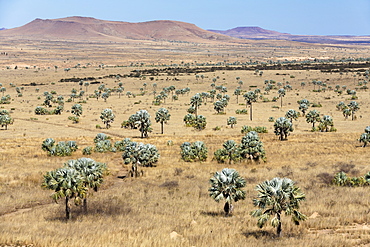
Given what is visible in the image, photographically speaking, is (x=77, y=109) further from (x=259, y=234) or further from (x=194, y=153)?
(x=259, y=234)

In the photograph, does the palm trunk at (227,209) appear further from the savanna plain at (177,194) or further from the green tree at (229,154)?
the green tree at (229,154)

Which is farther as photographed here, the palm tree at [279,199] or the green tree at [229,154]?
the green tree at [229,154]

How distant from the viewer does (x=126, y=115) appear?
390 ft

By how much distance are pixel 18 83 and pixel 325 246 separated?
650ft

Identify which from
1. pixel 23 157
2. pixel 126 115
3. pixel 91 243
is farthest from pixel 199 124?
pixel 91 243

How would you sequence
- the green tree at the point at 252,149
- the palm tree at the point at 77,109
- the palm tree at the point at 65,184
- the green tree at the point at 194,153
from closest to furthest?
the palm tree at the point at 65,184
the green tree at the point at 252,149
the green tree at the point at 194,153
the palm tree at the point at 77,109

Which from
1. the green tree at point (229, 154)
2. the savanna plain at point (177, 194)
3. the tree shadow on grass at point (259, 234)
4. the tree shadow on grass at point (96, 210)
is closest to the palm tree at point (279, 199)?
the savanna plain at point (177, 194)

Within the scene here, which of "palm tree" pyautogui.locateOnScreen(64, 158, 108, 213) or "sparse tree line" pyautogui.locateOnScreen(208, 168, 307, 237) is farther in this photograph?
"palm tree" pyautogui.locateOnScreen(64, 158, 108, 213)

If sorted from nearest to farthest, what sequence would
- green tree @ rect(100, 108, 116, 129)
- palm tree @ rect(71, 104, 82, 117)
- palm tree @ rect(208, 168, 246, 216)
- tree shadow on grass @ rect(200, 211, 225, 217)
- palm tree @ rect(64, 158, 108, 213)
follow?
palm tree @ rect(208, 168, 246, 216) → tree shadow on grass @ rect(200, 211, 225, 217) → palm tree @ rect(64, 158, 108, 213) → green tree @ rect(100, 108, 116, 129) → palm tree @ rect(71, 104, 82, 117)

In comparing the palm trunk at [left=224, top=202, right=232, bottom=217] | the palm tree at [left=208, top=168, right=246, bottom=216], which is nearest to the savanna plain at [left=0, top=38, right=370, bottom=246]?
the palm trunk at [left=224, top=202, right=232, bottom=217]

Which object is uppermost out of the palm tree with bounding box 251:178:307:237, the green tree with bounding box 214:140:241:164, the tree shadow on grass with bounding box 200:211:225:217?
the palm tree with bounding box 251:178:307:237

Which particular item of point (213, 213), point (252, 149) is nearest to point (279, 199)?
point (213, 213)

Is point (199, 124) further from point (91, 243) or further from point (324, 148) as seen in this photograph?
point (91, 243)

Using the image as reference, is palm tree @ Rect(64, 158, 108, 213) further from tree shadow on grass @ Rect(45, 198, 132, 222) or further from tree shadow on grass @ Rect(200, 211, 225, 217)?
tree shadow on grass @ Rect(200, 211, 225, 217)
